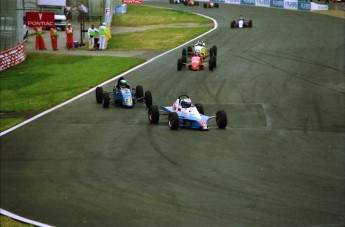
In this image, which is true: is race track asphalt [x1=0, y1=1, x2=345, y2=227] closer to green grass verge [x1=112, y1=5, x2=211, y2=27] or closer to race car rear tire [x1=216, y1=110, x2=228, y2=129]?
race car rear tire [x1=216, y1=110, x2=228, y2=129]

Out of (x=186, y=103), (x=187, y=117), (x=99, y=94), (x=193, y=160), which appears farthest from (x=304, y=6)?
(x=193, y=160)

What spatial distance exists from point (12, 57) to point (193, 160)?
24.6 meters

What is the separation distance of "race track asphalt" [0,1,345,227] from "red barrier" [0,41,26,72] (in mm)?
9537

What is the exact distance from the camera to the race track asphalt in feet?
50.6

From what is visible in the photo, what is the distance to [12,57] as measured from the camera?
4128 centimetres

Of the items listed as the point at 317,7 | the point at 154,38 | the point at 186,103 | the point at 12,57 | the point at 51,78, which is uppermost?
the point at 317,7

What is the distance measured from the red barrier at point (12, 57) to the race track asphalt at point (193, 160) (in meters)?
9.54

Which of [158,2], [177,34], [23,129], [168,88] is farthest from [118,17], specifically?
[23,129]

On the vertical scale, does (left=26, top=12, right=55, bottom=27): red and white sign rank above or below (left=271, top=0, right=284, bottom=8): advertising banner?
below

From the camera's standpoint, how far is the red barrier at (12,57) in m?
39.9

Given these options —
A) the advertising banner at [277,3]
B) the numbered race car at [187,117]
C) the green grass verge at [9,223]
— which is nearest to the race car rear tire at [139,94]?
the numbered race car at [187,117]

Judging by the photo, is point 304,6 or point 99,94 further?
point 304,6

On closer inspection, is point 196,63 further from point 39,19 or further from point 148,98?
point 39,19

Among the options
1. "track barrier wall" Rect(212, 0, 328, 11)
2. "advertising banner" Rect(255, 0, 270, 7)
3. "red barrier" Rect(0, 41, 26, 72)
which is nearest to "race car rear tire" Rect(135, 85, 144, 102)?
"red barrier" Rect(0, 41, 26, 72)
